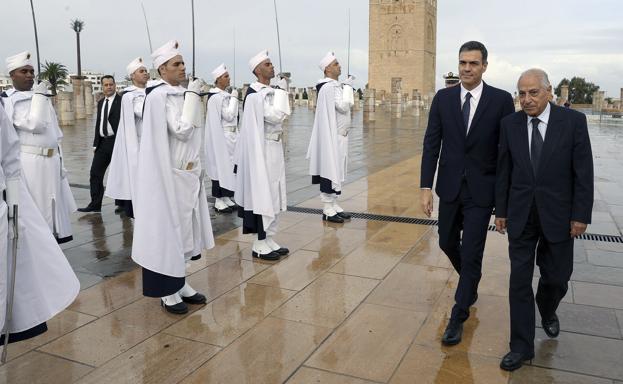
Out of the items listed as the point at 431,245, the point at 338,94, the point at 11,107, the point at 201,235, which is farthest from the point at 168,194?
the point at 338,94

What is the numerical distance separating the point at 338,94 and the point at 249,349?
13.9ft

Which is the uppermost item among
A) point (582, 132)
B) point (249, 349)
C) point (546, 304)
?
point (582, 132)

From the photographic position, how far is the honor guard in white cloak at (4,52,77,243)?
5148mm

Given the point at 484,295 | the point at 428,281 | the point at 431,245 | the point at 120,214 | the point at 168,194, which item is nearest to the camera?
the point at 168,194

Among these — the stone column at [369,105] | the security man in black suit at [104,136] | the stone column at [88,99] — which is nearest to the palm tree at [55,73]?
the stone column at [88,99]

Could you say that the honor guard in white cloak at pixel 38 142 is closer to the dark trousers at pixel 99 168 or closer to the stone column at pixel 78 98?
the dark trousers at pixel 99 168

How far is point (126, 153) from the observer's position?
6.81 meters

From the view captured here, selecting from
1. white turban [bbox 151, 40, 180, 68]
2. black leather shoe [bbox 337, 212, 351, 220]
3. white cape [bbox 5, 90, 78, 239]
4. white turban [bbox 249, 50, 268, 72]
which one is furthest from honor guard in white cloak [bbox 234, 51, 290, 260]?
white cape [bbox 5, 90, 78, 239]

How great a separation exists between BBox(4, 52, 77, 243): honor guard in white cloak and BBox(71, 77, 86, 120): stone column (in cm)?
2807

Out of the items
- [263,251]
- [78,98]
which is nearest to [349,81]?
[263,251]

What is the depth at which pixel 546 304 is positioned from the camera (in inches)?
146

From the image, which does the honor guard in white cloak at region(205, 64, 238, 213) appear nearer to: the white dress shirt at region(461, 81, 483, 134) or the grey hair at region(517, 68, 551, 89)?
the white dress shirt at region(461, 81, 483, 134)

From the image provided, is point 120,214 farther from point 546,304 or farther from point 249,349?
point 546,304

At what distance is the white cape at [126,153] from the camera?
6520 millimetres
